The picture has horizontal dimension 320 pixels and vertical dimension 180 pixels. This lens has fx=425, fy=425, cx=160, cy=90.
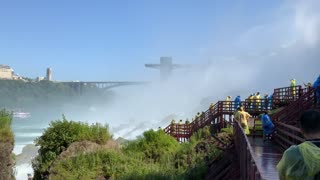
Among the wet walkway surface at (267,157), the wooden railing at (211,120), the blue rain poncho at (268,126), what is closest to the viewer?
the wet walkway surface at (267,157)

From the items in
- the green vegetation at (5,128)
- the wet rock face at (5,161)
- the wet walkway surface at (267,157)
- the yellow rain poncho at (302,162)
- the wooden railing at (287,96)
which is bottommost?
the wet rock face at (5,161)

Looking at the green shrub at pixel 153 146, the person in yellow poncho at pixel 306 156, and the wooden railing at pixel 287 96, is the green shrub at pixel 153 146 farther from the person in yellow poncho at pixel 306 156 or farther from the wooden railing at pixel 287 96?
the person in yellow poncho at pixel 306 156

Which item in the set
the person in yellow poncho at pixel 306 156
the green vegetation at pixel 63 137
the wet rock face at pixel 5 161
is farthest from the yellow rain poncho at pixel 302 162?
the green vegetation at pixel 63 137

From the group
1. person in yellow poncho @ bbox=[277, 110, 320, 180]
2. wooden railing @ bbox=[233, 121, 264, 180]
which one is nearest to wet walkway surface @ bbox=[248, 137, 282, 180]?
wooden railing @ bbox=[233, 121, 264, 180]

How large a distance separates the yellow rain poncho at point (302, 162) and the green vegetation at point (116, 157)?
12.5 metres

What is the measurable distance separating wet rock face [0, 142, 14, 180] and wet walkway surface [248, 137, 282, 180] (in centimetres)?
1037

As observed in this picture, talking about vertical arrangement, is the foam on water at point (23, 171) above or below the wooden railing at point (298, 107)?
below

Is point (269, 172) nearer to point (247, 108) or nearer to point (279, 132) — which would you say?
point (279, 132)

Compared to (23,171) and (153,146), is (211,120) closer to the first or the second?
(153,146)

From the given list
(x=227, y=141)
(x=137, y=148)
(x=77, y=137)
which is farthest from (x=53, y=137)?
(x=227, y=141)

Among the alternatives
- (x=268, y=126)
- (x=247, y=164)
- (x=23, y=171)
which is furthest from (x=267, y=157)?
(x=23, y=171)

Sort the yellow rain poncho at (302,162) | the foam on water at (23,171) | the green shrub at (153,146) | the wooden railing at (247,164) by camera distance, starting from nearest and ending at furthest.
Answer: the yellow rain poncho at (302,162)
the wooden railing at (247,164)
the green shrub at (153,146)
the foam on water at (23,171)

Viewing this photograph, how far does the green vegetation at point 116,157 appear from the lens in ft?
55.6

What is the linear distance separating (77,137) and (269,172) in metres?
13.3
